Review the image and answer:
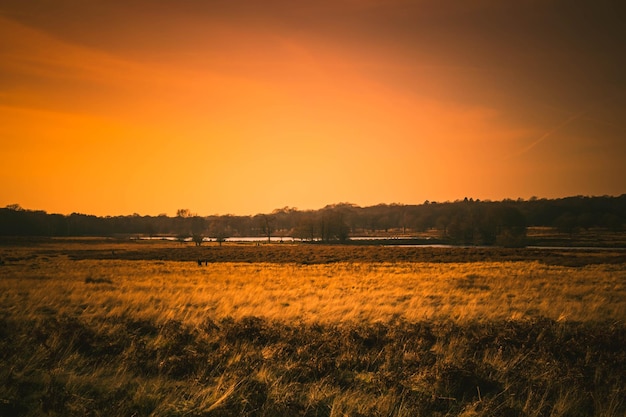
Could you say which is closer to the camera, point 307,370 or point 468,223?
point 307,370

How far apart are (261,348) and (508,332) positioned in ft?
Answer: 17.3

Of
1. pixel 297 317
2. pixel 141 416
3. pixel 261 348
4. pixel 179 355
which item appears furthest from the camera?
pixel 297 317

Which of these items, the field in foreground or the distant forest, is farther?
the distant forest

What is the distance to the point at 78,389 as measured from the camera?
6.09m

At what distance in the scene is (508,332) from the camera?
9.00 metres

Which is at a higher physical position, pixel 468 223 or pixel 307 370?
pixel 468 223

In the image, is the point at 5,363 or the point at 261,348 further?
the point at 261,348

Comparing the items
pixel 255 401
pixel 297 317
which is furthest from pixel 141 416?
pixel 297 317

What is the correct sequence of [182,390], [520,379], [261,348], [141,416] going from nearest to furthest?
[141,416] → [182,390] → [520,379] → [261,348]

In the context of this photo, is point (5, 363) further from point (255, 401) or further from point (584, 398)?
point (584, 398)

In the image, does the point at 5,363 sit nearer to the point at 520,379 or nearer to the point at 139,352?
the point at 139,352

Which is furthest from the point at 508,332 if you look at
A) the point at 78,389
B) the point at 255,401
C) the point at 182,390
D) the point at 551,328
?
the point at 78,389

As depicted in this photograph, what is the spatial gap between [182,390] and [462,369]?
4.22 m

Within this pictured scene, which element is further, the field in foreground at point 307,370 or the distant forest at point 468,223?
the distant forest at point 468,223
